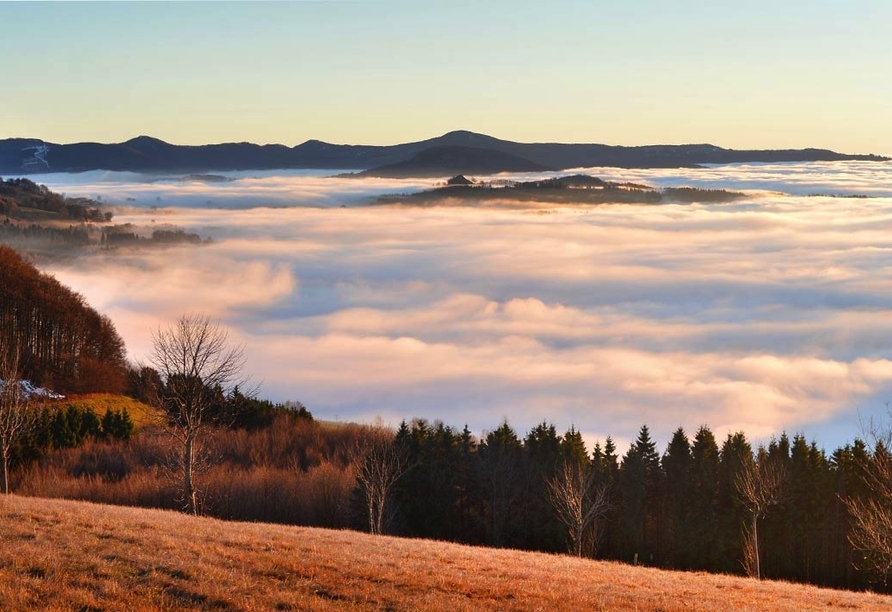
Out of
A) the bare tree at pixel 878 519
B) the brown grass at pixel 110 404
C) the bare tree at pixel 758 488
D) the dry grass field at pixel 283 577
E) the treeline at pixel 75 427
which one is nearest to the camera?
the dry grass field at pixel 283 577

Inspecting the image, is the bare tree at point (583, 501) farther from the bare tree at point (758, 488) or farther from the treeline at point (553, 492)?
the bare tree at point (758, 488)

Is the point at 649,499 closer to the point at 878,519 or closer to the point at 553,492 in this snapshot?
the point at 553,492

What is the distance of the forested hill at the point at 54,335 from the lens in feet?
345

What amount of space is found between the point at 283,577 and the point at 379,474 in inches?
1451

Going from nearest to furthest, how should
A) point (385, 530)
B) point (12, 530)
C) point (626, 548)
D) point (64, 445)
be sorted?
point (12, 530)
point (385, 530)
point (626, 548)
point (64, 445)

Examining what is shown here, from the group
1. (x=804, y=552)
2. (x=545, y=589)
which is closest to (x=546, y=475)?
(x=804, y=552)

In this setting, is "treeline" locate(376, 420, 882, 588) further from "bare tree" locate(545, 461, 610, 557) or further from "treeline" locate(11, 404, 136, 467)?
"treeline" locate(11, 404, 136, 467)

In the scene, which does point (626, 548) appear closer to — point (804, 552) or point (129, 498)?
point (804, 552)

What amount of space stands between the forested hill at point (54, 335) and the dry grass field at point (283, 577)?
7793 centimetres

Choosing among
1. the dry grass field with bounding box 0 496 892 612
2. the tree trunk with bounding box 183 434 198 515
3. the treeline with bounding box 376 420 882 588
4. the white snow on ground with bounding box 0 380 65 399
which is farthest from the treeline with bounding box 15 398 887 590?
the dry grass field with bounding box 0 496 892 612

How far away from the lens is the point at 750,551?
2331 inches

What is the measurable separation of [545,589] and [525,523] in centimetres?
5196

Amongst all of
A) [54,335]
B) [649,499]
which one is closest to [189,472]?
[649,499]

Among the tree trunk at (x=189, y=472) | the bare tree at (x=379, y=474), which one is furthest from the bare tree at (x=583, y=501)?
the tree trunk at (x=189, y=472)
